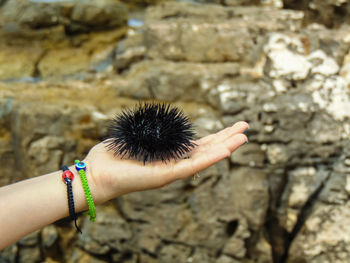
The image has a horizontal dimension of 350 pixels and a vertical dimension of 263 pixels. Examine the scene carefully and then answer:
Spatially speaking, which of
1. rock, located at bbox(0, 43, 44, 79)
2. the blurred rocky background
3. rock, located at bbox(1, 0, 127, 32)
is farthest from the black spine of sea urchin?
rock, located at bbox(1, 0, 127, 32)

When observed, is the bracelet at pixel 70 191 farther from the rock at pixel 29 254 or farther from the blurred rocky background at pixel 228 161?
the rock at pixel 29 254

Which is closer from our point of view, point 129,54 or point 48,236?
point 48,236

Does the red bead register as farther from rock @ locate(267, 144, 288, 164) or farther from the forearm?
rock @ locate(267, 144, 288, 164)

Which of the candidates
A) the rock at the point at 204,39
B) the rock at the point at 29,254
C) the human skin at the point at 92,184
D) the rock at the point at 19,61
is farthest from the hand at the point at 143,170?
the rock at the point at 19,61

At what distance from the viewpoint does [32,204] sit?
1406 mm

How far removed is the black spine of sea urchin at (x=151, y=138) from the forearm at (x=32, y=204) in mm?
297

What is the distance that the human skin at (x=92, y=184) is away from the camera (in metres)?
1.37

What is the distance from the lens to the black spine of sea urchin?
161cm

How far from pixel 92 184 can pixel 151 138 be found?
1.24 feet

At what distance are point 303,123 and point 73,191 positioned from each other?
201 centimetres

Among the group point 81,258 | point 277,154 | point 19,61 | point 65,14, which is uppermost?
point 65,14

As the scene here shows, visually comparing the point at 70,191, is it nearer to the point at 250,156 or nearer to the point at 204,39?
the point at 250,156

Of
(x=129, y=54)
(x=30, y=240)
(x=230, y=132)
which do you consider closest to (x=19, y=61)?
(x=129, y=54)

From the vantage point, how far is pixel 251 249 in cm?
265
